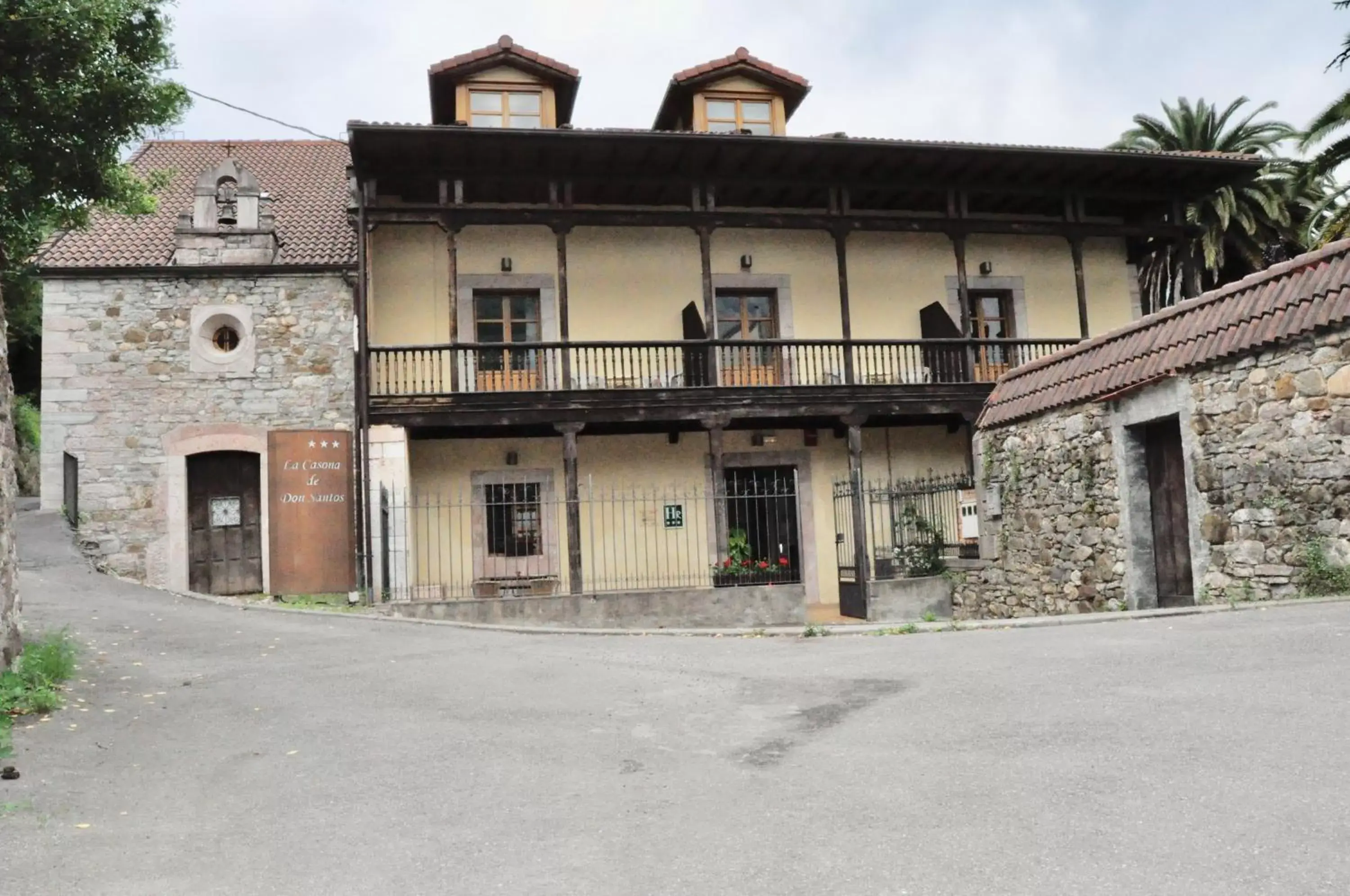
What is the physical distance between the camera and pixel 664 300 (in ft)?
57.1

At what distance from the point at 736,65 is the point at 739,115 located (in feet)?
2.51

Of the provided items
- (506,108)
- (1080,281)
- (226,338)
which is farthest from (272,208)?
(1080,281)

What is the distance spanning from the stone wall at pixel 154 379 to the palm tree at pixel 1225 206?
54.3 ft

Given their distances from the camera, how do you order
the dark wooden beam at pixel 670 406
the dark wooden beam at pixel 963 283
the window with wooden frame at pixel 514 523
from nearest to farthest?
the dark wooden beam at pixel 670 406 → the window with wooden frame at pixel 514 523 → the dark wooden beam at pixel 963 283

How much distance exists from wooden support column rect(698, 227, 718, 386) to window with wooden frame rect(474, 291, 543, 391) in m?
2.60

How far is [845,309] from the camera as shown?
1627cm

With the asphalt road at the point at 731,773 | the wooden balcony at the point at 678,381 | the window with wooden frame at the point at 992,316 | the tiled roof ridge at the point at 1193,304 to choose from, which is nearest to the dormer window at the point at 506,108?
the wooden balcony at the point at 678,381

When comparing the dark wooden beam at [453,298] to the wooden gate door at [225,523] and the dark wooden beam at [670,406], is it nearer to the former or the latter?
the dark wooden beam at [670,406]

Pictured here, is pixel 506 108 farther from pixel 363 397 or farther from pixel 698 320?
pixel 363 397

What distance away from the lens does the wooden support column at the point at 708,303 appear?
15797 mm

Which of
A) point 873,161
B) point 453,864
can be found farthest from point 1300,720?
point 873,161

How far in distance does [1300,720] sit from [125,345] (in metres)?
14.6

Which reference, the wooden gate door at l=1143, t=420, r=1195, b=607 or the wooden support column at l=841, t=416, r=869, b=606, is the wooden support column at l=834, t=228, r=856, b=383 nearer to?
the wooden support column at l=841, t=416, r=869, b=606

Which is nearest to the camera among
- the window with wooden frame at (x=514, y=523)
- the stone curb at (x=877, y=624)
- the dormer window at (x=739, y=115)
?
the stone curb at (x=877, y=624)
